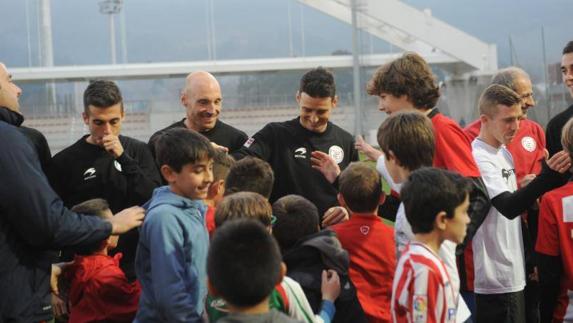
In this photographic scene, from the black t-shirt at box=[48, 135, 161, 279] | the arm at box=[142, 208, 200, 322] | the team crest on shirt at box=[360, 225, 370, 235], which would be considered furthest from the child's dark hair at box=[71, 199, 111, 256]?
the team crest on shirt at box=[360, 225, 370, 235]

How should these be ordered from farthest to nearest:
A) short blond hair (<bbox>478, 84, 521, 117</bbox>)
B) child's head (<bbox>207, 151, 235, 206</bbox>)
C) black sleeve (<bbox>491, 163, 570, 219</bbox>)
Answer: short blond hair (<bbox>478, 84, 521, 117</bbox>)
child's head (<bbox>207, 151, 235, 206</bbox>)
black sleeve (<bbox>491, 163, 570, 219</bbox>)

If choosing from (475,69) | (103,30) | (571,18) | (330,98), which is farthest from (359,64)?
(103,30)

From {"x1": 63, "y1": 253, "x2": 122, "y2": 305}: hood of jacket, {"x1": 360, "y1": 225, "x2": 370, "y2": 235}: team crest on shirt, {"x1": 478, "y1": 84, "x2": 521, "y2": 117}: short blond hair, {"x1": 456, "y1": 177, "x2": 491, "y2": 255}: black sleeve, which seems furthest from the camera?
{"x1": 478, "y1": 84, "x2": 521, "y2": 117}: short blond hair

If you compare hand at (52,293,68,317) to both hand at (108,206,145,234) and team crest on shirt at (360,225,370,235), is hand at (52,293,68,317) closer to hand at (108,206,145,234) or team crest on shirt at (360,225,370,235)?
hand at (108,206,145,234)

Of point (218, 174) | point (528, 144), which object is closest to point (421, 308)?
point (218, 174)

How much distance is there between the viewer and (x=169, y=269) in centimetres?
336

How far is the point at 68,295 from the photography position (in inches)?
173

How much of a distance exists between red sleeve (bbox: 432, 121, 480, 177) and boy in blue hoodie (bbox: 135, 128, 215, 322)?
1.17 meters

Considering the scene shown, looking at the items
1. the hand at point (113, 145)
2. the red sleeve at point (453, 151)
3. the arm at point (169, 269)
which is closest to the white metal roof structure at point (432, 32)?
the hand at point (113, 145)

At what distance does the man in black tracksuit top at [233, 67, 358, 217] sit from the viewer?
16.5ft

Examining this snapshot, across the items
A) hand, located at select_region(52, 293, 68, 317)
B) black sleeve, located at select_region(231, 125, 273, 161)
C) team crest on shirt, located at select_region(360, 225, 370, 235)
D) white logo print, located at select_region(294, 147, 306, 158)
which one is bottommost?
hand, located at select_region(52, 293, 68, 317)

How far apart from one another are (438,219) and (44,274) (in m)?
1.96

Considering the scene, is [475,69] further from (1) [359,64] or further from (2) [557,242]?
(2) [557,242]

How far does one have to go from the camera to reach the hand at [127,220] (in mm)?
3719
